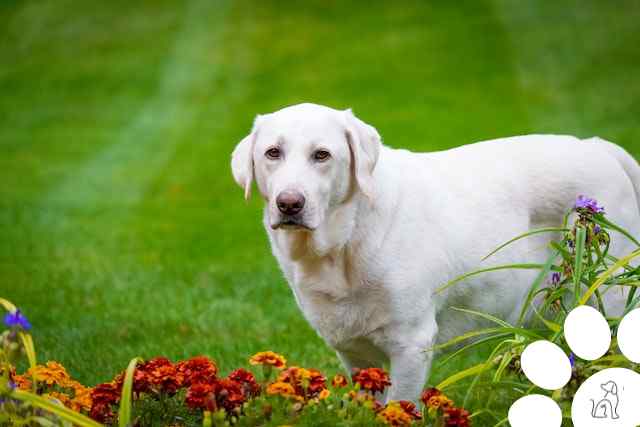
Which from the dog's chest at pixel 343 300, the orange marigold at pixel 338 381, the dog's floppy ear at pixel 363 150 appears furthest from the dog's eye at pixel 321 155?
the orange marigold at pixel 338 381

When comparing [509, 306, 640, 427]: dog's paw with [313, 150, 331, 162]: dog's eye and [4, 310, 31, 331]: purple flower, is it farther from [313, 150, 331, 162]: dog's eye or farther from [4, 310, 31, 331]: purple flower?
[4, 310, 31, 331]: purple flower

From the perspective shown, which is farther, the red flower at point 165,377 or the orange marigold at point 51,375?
the orange marigold at point 51,375

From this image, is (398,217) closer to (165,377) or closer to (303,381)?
(303,381)

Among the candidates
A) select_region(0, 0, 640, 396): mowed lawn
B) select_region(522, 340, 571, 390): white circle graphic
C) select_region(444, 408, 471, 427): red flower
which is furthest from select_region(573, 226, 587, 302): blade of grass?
select_region(0, 0, 640, 396): mowed lawn

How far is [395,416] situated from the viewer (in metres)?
3.11

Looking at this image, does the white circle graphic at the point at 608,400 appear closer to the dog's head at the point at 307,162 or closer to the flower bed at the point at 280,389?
the flower bed at the point at 280,389

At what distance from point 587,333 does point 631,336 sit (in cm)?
13

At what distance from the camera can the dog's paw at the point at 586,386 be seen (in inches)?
122

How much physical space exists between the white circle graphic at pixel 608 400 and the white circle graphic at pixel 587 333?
0.13 meters

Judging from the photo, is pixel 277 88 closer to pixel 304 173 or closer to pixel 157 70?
pixel 157 70

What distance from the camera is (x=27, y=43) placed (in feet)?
75.6

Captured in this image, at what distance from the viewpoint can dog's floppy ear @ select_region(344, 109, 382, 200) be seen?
3.96 metres

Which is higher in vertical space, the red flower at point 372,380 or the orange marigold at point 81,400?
the red flower at point 372,380

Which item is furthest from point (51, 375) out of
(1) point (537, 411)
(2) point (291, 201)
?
(1) point (537, 411)
